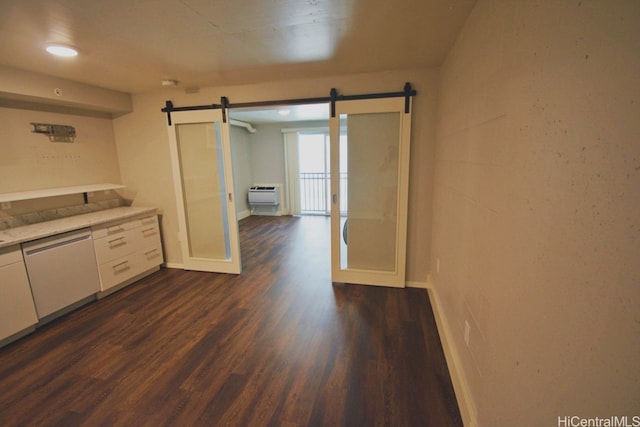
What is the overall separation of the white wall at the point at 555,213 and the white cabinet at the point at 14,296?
11.4 feet

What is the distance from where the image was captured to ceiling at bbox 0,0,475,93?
155 centimetres

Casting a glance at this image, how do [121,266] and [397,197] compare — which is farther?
[121,266]

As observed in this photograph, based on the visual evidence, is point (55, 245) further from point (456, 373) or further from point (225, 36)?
point (456, 373)

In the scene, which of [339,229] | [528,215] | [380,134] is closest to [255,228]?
[339,229]

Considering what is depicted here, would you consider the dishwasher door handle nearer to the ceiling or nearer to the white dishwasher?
the white dishwasher

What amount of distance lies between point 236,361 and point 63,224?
2360 mm

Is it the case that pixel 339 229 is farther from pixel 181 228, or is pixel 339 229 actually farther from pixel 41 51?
pixel 41 51

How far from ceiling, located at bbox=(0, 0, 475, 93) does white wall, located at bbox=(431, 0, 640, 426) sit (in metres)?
0.60

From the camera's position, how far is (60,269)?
2.53 meters

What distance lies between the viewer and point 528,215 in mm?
923

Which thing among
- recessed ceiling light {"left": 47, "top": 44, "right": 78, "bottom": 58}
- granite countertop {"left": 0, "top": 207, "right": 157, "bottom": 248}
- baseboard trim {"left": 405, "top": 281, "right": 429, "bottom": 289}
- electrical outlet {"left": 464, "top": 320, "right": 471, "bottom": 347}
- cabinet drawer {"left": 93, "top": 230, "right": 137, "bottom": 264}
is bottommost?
baseboard trim {"left": 405, "top": 281, "right": 429, "bottom": 289}

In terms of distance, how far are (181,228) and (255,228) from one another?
7.84 ft

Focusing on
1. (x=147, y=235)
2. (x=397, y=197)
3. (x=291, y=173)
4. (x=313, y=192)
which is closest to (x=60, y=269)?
(x=147, y=235)

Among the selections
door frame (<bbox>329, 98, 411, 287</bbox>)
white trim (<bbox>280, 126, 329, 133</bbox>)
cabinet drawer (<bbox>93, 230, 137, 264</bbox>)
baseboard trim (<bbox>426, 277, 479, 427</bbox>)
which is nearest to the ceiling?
door frame (<bbox>329, 98, 411, 287</bbox>)
